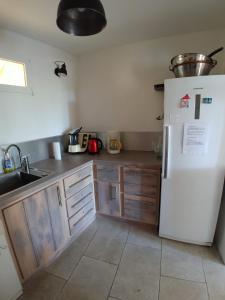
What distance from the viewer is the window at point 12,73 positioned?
1685 mm

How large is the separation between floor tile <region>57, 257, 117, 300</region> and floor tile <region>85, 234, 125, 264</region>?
6cm

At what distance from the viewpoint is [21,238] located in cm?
128

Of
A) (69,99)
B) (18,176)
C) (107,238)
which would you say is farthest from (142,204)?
(69,99)

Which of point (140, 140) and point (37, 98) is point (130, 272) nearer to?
point (140, 140)

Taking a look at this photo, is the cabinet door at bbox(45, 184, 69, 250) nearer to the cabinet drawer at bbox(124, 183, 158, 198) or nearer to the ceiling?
the cabinet drawer at bbox(124, 183, 158, 198)

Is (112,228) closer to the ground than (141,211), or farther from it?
closer to the ground

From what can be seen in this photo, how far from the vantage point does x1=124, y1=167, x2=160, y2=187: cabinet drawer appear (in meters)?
1.80

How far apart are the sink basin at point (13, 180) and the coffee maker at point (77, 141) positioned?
777 millimetres

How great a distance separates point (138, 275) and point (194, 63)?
1966 millimetres

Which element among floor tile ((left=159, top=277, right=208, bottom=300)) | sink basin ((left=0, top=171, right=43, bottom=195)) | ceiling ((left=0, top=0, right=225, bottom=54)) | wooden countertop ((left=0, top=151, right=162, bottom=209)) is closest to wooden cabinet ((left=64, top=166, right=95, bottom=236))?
wooden countertop ((left=0, top=151, right=162, bottom=209))

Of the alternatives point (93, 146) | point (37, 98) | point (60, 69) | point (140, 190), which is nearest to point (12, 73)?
point (37, 98)

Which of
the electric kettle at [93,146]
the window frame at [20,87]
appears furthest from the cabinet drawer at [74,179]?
the window frame at [20,87]

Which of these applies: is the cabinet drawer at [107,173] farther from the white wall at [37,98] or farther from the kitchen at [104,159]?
the white wall at [37,98]

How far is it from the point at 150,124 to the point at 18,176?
5.70ft
